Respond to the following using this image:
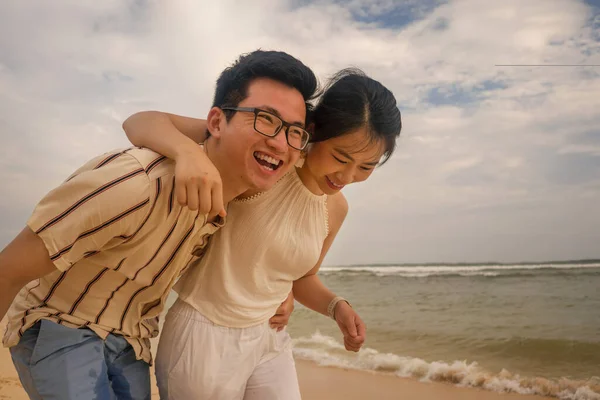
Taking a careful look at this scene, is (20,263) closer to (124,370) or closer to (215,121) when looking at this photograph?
(124,370)

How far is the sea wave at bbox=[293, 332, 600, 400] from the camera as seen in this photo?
4.89 metres

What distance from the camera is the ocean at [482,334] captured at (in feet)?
17.4

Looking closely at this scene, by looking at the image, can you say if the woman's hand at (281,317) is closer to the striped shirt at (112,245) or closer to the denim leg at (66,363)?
the striped shirt at (112,245)

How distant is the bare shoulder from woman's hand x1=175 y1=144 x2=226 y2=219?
90 centimetres

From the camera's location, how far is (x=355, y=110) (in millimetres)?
2252

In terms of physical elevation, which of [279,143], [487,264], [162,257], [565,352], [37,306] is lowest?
[487,264]

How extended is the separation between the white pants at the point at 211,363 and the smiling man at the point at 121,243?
0.09 m

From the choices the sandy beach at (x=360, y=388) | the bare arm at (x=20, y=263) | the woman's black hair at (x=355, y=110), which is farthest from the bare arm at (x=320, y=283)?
the sandy beach at (x=360, y=388)

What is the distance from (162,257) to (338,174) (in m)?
0.85

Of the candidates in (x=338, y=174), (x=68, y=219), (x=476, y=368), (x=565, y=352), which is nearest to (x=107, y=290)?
(x=68, y=219)

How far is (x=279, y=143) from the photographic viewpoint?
1938 mm

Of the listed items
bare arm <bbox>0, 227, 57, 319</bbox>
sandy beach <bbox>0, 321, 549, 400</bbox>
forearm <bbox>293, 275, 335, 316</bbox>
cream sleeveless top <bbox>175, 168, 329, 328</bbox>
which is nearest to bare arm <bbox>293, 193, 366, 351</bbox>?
forearm <bbox>293, 275, 335, 316</bbox>

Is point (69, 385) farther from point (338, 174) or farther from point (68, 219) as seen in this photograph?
point (338, 174)

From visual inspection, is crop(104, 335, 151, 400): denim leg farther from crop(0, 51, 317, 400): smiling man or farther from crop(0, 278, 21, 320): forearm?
crop(0, 278, 21, 320): forearm
